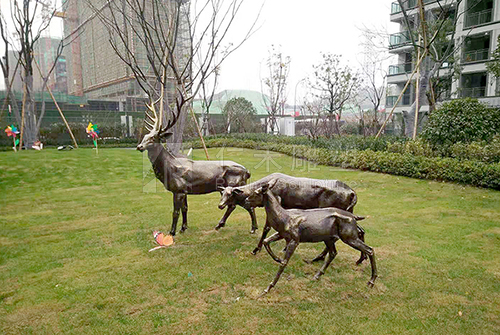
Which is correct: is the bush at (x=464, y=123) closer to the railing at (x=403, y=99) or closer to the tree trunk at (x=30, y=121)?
the railing at (x=403, y=99)

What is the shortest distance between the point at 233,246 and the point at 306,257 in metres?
1.21

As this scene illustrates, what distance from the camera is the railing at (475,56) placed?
2172cm

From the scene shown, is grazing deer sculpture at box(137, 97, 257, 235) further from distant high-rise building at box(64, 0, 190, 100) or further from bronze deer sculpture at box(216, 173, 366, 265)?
distant high-rise building at box(64, 0, 190, 100)

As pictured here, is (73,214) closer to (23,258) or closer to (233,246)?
(23,258)

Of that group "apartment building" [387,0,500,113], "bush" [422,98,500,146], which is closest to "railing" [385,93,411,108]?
"apartment building" [387,0,500,113]

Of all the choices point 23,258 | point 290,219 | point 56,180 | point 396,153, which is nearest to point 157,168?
point 23,258

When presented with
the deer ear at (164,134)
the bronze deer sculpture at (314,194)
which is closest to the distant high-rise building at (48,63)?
the deer ear at (164,134)

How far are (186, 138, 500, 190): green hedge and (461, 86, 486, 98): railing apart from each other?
15.2 meters

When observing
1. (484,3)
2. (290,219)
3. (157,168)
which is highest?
(484,3)

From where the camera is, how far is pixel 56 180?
10.4 m

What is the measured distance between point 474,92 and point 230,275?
83.9ft

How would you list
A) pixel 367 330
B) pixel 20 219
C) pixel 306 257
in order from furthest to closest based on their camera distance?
pixel 20 219 < pixel 306 257 < pixel 367 330

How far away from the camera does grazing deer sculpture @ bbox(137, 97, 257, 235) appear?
5359 mm

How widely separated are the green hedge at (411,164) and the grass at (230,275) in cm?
96
